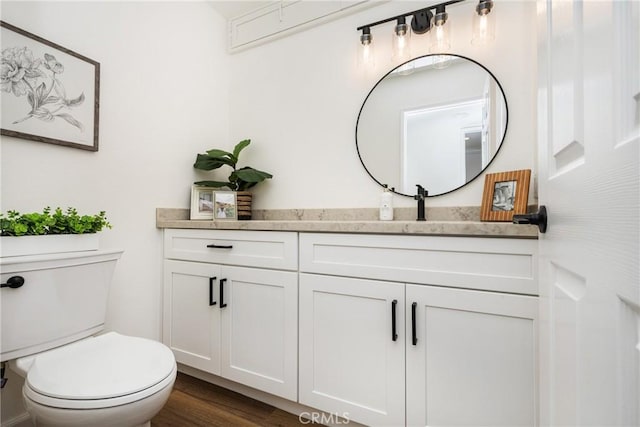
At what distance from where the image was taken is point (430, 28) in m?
1.67

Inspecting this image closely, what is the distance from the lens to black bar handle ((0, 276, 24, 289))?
105 cm

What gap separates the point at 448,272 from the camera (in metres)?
1.15

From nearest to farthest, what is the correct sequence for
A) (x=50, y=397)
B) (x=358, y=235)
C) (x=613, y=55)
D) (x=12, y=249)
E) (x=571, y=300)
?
1. (x=613, y=55)
2. (x=571, y=300)
3. (x=50, y=397)
4. (x=12, y=249)
5. (x=358, y=235)

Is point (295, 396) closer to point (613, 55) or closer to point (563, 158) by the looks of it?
point (563, 158)

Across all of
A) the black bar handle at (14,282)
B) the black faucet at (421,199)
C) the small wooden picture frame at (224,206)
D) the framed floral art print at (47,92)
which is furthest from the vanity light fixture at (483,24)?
the black bar handle at (14,282)

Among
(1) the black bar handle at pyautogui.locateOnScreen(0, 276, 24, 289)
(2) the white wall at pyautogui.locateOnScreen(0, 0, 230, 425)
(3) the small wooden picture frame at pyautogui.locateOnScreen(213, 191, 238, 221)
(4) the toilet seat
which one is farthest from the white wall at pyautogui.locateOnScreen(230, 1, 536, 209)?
(1) the black bar handle at pyautogui.locateOnScreen(0, 276, 24, 289)

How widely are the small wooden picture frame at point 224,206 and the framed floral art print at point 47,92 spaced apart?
2.24 feet

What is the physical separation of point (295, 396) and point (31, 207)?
1.46 metres

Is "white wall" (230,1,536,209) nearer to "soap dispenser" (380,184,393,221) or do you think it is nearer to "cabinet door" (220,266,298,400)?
"soap dispenser" (380,184,393,221)

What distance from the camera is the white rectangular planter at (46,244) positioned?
1117mm

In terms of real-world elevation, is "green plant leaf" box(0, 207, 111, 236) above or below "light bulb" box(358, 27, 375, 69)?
below

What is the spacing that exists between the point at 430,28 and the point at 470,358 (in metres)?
1.62

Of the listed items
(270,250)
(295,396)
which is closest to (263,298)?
(270,250)

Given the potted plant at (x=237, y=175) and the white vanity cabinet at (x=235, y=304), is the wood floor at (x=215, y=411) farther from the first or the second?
the potted plant at (x=237, y=175)
